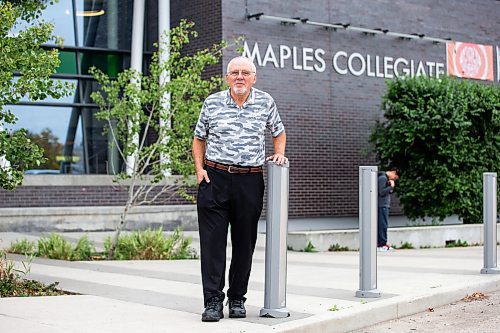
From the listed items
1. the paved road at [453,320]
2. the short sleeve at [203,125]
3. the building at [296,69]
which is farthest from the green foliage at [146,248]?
the building at [296,69]

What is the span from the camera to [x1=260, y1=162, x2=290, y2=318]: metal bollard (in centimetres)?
672

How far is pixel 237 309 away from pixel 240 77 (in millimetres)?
1855

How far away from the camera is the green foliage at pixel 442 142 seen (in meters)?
18.8

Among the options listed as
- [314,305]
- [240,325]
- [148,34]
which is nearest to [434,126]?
[148,34]

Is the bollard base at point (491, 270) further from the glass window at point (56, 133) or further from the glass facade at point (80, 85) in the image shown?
the glass window at point (56, 133)

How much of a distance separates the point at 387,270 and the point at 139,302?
4.33m

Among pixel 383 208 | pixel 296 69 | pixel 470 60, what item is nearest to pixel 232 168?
pixel 383 208

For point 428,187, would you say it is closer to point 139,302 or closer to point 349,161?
point 349,161

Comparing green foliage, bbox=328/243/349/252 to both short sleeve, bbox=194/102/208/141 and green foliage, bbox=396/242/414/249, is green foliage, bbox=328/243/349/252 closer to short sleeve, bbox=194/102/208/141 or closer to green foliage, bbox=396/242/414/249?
green foliage, bbox=396/242/414/249

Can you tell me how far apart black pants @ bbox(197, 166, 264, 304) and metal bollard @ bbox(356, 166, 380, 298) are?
158 centimetres

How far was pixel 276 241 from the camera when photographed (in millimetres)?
6746

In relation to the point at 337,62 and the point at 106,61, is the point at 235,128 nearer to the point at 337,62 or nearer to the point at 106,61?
the point at 337,62

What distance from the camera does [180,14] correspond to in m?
21.6

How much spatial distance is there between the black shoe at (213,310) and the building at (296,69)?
13206 mm
